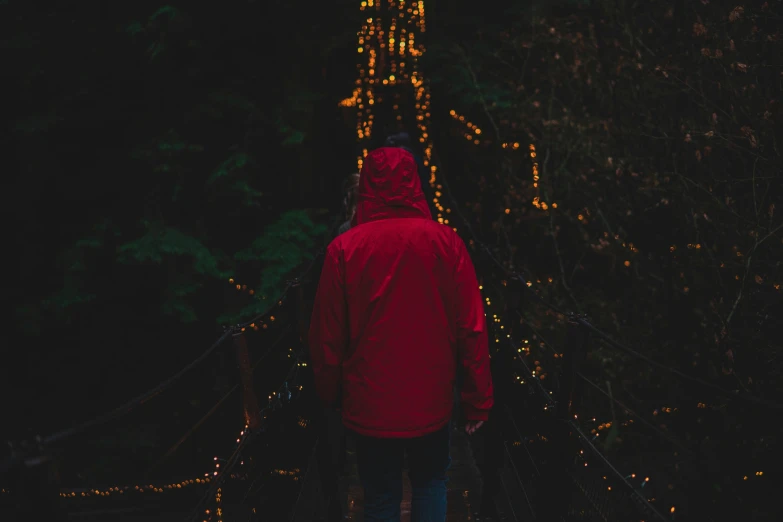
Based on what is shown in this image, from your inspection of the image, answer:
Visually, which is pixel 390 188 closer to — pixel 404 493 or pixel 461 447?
pixel 404 493

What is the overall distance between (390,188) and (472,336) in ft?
2.03

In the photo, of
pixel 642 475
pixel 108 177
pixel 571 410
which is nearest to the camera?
pixel 571 410

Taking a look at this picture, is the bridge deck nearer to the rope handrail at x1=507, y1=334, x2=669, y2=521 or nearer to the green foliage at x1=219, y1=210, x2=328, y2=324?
the rope handrail at x1=507, y1=334, x2=669, y2=521

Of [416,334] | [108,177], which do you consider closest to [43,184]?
[108,177]

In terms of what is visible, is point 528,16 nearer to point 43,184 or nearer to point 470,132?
point 470,132

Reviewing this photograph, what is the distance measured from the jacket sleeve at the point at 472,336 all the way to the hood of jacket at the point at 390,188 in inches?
8.9

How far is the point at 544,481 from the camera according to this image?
110 inches

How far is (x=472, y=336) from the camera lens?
2.11 metres

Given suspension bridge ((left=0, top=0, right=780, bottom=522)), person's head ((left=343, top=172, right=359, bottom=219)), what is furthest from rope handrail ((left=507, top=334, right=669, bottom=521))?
person's head ((left=343, top=172, right=359, bottom=219))

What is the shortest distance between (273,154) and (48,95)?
3.52 meters

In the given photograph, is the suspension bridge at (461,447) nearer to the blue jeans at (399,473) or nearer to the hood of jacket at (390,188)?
the blue jeans at (399,473)

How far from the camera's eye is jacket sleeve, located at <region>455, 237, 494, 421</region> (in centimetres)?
Answer: 210

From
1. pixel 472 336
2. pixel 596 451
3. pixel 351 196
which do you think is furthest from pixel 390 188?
pixel 351 196

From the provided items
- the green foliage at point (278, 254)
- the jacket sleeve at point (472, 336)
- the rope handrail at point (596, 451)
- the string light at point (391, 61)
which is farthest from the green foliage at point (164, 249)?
the jacket sleeve at point (472, 336)
